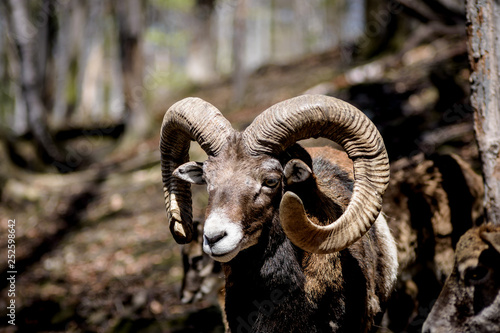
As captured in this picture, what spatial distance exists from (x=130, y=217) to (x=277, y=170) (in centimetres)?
788

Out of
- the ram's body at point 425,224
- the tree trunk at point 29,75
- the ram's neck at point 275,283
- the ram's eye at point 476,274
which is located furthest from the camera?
the tree trunk at point 29,75

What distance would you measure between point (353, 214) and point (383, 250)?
54.1 inches

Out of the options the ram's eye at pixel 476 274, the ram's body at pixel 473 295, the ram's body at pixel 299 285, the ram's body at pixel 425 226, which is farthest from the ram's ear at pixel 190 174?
the ram's eye at pixel 476 274

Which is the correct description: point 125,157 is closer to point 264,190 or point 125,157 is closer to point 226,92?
point 226,92

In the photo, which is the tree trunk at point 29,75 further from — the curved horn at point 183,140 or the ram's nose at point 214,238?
the ram's nose at point 214,238

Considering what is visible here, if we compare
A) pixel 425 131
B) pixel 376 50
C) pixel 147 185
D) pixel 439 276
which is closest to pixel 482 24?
pixel 439 276

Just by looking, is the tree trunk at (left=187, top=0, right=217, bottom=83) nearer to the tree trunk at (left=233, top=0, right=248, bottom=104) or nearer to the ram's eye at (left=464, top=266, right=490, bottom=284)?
the tree trunk at (left=233, top=0, right=248, bottom=104)

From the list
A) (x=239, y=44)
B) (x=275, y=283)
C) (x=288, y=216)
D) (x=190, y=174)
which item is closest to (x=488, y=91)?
(x=288, y=216)

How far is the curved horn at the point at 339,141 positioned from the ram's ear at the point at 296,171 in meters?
0.20

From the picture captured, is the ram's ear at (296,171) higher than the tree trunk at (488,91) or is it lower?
lower

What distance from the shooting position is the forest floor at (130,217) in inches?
297

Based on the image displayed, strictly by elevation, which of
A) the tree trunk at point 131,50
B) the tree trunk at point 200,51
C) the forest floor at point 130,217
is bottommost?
the forest floor at point 130,217

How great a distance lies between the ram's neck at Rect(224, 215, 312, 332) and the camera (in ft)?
14.4

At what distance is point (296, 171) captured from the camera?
14.0 feet
